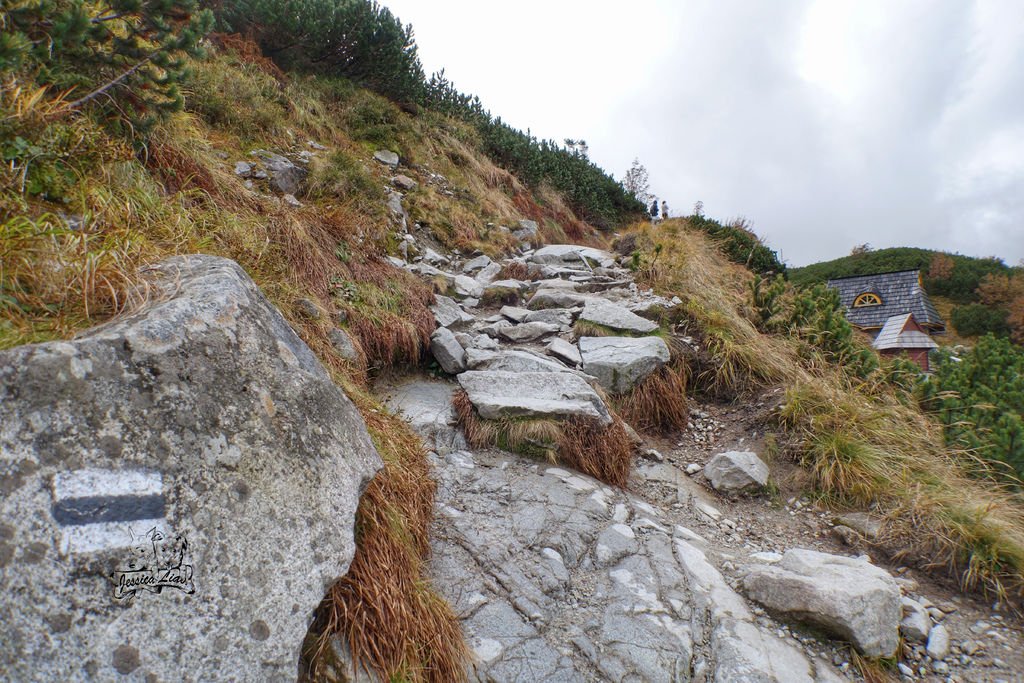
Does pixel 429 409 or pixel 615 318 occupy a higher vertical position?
pixel 615 318

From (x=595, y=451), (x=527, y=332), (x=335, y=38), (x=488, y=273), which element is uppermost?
(x=335, y=38)

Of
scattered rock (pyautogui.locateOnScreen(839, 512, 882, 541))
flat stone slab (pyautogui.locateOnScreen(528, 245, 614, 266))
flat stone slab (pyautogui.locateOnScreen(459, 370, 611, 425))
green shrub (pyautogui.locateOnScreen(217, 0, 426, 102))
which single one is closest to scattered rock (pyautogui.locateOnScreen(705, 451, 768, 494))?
scattered rock (pyautogui.locateOnScreen(839, 512, 882, 541))

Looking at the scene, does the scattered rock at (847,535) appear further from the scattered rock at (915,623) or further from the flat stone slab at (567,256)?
the flat stone slab at (567,256)

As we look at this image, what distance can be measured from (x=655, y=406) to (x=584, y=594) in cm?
260

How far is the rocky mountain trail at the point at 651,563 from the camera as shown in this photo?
233 cm

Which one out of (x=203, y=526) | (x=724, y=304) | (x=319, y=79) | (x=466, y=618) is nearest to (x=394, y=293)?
(x=466, y=618)

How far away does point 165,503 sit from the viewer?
141 cm

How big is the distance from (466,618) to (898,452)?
3.79m

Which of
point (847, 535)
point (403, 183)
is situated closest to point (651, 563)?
point (847, 535)

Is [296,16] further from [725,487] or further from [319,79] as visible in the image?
[725,487]

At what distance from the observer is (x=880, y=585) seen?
8.47 ft

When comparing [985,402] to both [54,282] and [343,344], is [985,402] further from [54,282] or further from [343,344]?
[54,282]

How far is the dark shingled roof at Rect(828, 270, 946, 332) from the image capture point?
104 ft

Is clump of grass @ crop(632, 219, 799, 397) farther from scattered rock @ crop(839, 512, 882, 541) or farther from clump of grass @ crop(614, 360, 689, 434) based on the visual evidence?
scattered rock @ crop(839, 512, 882, 541)
